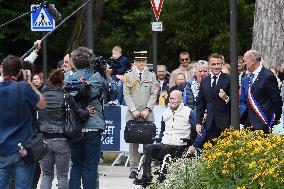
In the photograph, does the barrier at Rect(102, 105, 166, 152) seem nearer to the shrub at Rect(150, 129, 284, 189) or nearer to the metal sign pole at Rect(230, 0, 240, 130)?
the metal sign pole at Rect(230, 0, 240, 130)

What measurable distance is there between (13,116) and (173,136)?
4899 millimetres

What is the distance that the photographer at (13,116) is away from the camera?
483 inches

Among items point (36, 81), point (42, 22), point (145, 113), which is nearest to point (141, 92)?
point (145, 113)

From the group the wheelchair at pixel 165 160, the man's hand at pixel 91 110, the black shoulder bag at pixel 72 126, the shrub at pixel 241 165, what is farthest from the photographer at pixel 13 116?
the wheelchair at pixel 165 160

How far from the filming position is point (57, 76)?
1419 cm

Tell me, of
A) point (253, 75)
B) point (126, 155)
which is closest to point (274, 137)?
point (253, 75)

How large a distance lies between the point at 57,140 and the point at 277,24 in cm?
935

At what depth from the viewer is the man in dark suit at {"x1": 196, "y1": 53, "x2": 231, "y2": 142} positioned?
1548 centimetres

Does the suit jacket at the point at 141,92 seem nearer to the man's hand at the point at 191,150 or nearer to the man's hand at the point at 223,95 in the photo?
the man's hand at the point at 191,150

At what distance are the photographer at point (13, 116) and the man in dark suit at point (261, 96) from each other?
3611 millimetres

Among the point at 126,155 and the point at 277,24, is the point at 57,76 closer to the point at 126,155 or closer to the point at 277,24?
the point at 126,155

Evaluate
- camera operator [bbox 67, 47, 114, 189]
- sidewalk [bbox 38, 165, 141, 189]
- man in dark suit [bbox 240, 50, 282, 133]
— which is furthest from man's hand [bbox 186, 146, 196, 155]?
camera operator [bbox 67, 47, 114, 189]

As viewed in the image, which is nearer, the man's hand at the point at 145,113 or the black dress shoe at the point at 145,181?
the black dress shoe at the point at 145,181

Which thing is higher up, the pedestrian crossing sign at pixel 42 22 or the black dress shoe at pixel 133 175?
the pedestrian crossing sign at pixel 42 22
